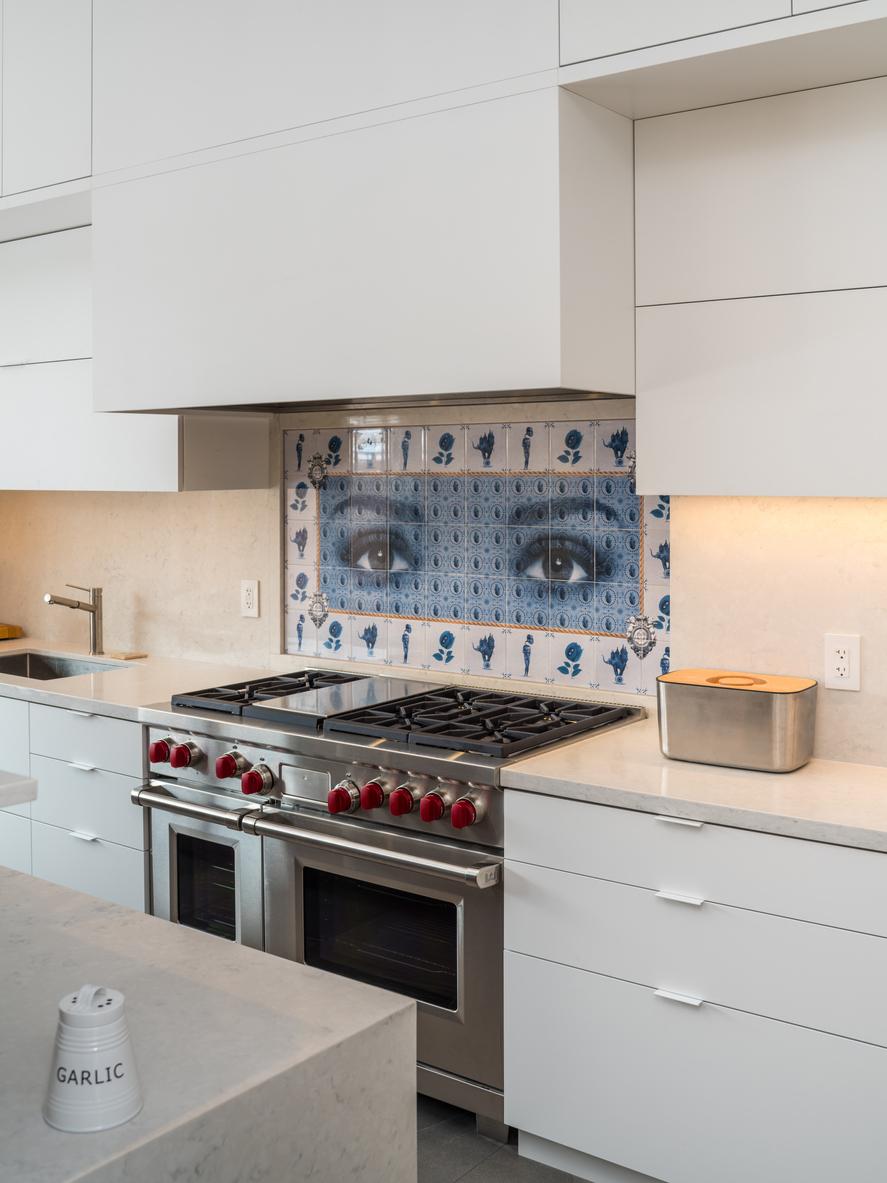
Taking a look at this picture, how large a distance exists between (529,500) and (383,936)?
1.14m

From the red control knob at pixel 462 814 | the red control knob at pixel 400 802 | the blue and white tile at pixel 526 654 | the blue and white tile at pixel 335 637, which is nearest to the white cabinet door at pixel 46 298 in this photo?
the blue and white tile at pixel 335 637

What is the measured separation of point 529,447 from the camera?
2.74 metres

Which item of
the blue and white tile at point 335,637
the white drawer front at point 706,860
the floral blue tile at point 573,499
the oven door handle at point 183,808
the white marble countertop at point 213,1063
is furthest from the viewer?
the blue and white tile at point 335,637

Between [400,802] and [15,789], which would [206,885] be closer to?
[400,802]

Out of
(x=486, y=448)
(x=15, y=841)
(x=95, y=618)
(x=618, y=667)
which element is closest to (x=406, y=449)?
(x=486, y=448)

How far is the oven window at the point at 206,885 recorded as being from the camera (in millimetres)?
2672

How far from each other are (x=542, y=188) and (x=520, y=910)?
144cm

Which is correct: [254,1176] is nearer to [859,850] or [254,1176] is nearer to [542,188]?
[859,850]

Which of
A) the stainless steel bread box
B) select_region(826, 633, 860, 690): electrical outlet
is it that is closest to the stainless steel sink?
the stainless steel bread box

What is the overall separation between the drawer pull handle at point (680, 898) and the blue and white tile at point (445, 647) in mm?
1068

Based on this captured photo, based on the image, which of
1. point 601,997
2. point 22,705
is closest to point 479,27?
point 601,997

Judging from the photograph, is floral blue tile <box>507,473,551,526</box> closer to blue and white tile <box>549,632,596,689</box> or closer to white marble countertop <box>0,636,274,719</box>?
blue and white tile <box>549,632,596,689</box>

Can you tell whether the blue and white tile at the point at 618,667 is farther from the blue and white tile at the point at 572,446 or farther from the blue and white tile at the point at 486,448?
the blue and white tile at the point at 486,448

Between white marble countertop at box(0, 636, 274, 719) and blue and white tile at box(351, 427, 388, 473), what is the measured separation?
0.72 meters
